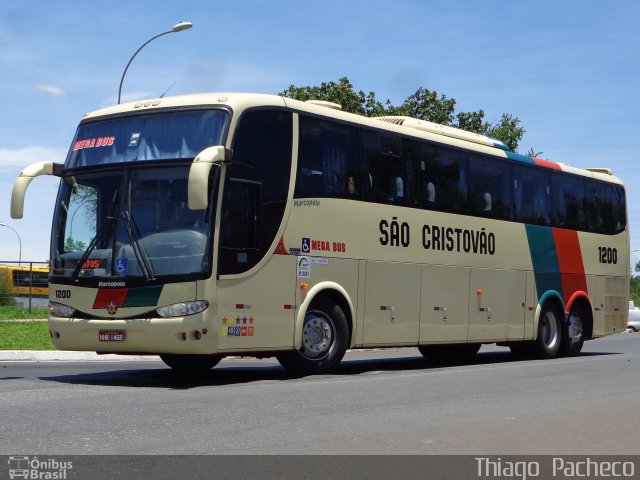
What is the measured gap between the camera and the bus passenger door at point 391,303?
16.0 metres

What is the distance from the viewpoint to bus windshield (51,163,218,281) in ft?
42.5

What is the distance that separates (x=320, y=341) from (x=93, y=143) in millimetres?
4169

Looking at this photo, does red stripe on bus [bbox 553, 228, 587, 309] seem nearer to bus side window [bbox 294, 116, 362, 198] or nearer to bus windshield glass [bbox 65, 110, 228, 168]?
bus side window [bbox 294, 116, 362, 198]

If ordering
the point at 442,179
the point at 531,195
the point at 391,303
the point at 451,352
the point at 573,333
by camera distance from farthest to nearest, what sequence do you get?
the point at 573,333 → the point at 451,352 → the point at 531,195 → the point at 442,179 → the point at 391,303

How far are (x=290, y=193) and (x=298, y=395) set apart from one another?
3661 mm

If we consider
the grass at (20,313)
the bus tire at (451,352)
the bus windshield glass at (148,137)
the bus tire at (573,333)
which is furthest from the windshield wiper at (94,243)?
the grass at (20,313)

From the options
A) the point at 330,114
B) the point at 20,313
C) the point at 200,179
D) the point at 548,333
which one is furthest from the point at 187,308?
the point at 20,313

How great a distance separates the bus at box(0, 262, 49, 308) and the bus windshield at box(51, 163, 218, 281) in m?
23.8

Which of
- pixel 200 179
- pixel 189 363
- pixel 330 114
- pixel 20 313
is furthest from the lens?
pixel 20 313

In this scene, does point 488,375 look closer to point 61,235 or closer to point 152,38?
point 61,235

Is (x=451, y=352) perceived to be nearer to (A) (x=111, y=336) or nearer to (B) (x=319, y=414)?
(A) (x=111, y=336)
